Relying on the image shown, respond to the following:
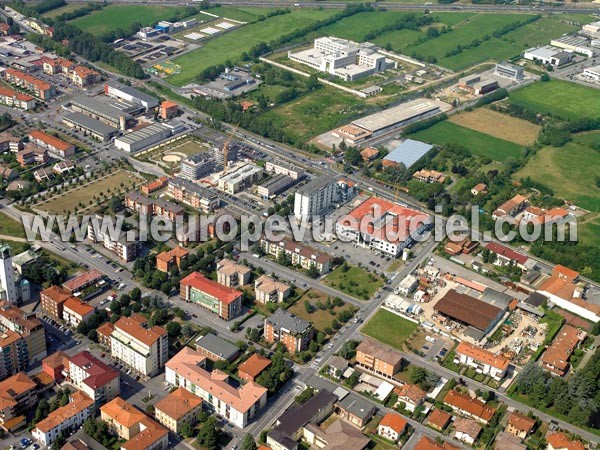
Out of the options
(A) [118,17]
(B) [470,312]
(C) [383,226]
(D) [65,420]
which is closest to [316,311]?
(B) [470,312]

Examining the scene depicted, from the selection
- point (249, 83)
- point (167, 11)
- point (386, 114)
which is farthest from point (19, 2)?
point (386, 114)

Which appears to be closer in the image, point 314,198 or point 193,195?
point 314,198

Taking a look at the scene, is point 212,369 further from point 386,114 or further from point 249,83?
point 249,83

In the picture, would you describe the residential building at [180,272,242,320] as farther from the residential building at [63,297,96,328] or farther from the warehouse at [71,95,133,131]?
the warehouse at [71,95,133,131]

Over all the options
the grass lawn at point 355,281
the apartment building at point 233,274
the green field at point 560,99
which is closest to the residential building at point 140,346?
the apartment building at point 233,274

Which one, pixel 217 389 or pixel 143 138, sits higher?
pixel 143 138

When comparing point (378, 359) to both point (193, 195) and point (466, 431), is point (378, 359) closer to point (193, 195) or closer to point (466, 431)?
point (466, 431)

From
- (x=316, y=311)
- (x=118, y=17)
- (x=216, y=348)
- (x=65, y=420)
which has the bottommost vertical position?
(x=316, y=311)
